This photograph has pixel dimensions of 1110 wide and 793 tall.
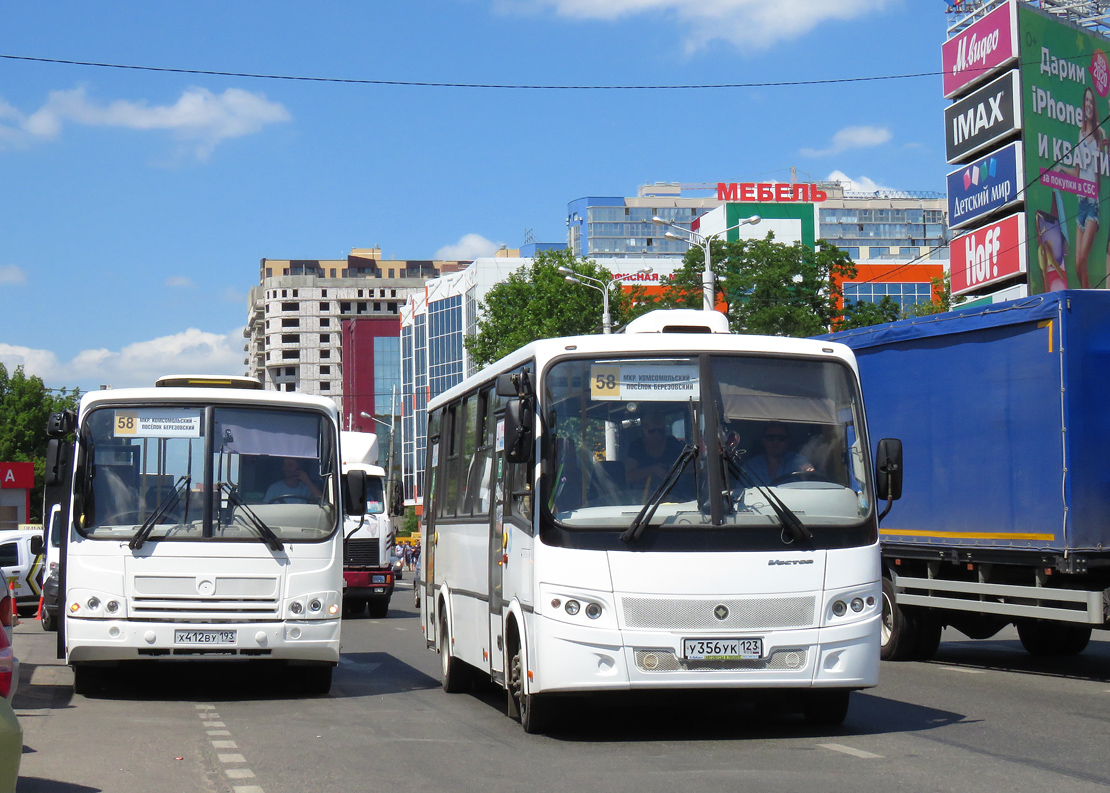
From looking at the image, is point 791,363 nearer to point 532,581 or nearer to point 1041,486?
point 532,581

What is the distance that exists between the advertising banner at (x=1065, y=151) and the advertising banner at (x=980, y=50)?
1.37 feet

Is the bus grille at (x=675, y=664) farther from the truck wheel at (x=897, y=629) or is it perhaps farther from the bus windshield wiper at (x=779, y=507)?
the truck wheel at (x=897, y=629)

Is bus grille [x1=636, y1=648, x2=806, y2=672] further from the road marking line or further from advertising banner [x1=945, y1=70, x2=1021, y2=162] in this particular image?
advertising banner [x1=945, y1=70, x2=1021, y2=162]

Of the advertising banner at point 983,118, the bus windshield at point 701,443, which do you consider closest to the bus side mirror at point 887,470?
the bus windshield at point 701,443

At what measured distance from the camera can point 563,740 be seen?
9938 mm

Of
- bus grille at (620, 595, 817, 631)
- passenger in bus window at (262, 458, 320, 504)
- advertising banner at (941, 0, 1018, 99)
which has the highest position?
advertising banner at (941, 0, 1018, 99)

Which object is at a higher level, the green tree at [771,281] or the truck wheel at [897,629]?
the green tree at [771,281]

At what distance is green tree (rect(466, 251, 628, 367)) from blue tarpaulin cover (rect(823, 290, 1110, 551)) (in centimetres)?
4846

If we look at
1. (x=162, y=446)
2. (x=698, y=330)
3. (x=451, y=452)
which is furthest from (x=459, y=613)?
(x=698, y=330)

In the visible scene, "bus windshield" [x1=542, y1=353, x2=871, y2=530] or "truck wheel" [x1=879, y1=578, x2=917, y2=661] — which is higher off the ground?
"bus windshield" [x1=542, y1=353, x2=871, y2=530]

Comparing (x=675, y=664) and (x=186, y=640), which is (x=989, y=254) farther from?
(x=675, y=664)

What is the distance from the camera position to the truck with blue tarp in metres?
12.7

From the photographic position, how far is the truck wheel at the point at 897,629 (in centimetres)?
1592

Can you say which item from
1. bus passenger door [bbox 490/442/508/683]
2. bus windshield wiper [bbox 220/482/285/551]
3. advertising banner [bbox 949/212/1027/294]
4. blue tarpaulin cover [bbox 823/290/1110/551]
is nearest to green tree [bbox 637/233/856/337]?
advertising banner [bbox 949/212/1027/294]
